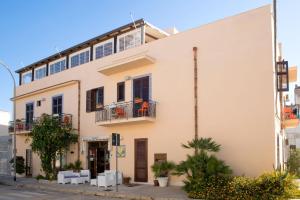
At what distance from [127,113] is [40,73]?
516 inches

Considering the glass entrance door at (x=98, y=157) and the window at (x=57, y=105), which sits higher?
the window at (x=57, y=105)

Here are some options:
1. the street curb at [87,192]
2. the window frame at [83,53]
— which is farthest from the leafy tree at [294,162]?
the window frame at [83,53]

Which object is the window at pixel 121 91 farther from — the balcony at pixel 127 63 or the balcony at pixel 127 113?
the balcony at pixel 127 63

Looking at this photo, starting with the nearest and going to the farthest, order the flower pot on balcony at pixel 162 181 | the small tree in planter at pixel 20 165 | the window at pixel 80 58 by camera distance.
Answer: the flower pot on balcony at pixel 162 181 < the window at pixel 80 58 < the small tree in planter at pixel 20 165

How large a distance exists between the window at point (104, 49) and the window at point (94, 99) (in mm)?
2696

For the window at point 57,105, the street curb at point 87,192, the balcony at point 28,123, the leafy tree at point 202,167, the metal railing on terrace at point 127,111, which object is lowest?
the street curb at point 87,192

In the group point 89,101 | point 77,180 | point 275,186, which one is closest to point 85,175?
point 77,180

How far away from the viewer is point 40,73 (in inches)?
1131

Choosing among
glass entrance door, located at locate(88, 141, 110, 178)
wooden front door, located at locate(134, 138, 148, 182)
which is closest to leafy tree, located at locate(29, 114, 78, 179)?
glass entrance door, located at locate(88, 141, 110, 178)

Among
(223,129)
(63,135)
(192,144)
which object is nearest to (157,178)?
(192,144)

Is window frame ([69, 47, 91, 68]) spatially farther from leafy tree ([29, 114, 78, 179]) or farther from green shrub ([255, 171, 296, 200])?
green shrub ([255, 171, 296, 200])

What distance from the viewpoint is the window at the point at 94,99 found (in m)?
21.1

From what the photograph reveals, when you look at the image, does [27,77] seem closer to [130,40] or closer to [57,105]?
[57,105]

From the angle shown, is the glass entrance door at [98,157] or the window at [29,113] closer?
the glass entrance door at [98,157]
